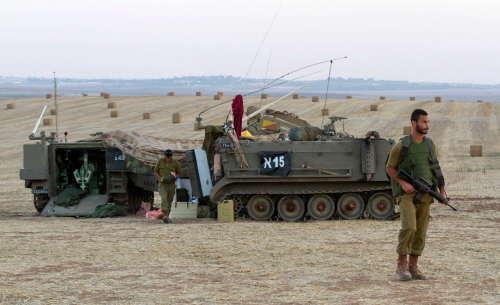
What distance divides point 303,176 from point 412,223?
6798 millimetres

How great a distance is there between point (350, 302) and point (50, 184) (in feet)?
36.8

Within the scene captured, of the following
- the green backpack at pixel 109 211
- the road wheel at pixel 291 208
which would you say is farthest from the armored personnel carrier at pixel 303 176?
the green backpack at pixel 109 211

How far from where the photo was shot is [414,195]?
8.68 metres

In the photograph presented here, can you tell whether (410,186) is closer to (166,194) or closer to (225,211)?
(225,211)

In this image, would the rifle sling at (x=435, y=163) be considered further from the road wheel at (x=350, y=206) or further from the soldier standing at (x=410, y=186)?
the road wheel at (x=350, y=206)

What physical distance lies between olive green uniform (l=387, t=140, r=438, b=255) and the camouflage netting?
27.8 feet

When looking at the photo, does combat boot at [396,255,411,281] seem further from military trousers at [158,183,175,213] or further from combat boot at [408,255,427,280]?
military trousers at [158,183,175,213]

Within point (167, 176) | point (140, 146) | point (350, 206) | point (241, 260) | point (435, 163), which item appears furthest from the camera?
point (140, 146)

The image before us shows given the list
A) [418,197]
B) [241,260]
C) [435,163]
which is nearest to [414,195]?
[418,197]

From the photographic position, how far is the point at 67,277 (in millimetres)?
9070

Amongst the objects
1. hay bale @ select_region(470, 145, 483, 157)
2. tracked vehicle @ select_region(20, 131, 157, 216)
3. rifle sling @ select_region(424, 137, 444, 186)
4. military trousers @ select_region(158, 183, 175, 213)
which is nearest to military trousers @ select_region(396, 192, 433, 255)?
rifle sling @ select_region(424, 137, 444, 186)

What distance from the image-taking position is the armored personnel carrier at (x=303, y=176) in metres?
15.4

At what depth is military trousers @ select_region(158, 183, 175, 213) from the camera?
50.3 feet

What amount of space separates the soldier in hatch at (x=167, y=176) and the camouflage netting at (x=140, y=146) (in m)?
1.06
